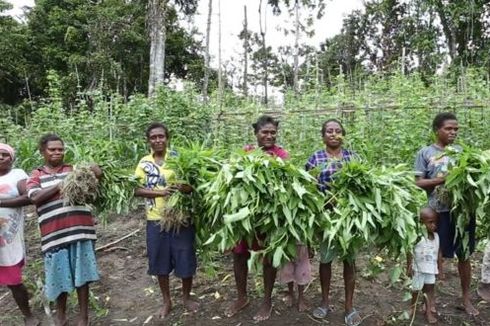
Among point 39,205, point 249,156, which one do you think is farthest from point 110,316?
point 249,156

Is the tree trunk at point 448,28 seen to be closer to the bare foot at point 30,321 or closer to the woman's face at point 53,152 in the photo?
the woman's face at point 53,152

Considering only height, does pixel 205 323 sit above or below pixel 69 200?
below

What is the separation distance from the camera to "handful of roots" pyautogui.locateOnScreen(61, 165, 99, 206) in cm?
317

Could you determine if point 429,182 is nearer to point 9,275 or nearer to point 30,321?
point 9,275

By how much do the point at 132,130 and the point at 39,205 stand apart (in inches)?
118

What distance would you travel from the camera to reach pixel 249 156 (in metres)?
2.99

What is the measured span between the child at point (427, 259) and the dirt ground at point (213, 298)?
0.89ft

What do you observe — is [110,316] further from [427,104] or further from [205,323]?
[427,104]

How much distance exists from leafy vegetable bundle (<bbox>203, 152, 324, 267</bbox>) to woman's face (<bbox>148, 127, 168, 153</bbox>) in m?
0.74

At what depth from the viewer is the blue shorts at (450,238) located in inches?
133

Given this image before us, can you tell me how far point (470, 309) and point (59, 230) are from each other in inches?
121

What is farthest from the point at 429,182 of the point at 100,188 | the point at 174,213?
the point at 100,188

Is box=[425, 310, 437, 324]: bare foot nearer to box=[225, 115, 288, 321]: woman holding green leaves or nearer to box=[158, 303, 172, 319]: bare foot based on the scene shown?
box=[225, 115, 288, 321]: woman holding green leaves

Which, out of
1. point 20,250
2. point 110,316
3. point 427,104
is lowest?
point 110,316
